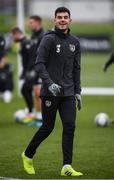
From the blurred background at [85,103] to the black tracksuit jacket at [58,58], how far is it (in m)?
1.27

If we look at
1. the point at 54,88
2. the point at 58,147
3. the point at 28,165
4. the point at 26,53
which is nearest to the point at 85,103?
the point at 26,53

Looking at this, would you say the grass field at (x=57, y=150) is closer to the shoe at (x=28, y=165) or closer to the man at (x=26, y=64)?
the shoe at (x=28, y=165)

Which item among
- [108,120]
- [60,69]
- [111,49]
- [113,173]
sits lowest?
[111,49]

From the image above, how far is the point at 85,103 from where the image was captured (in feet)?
80.1

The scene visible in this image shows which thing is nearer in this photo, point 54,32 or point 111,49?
point 54,32

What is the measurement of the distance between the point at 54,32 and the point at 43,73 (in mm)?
635

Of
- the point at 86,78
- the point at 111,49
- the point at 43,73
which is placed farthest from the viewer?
the point at 111,49

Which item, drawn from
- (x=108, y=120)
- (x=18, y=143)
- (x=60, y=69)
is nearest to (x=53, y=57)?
(x=60, y=69)

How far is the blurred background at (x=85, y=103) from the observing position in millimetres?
12672

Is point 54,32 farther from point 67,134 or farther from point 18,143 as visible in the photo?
point 18,143

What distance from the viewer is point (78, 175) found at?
1132 cm

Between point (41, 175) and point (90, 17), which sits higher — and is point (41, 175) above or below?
above

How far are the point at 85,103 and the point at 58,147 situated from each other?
9.77 meters

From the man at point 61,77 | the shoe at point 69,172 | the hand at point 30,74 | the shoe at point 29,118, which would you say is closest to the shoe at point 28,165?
the man at point 61,77
